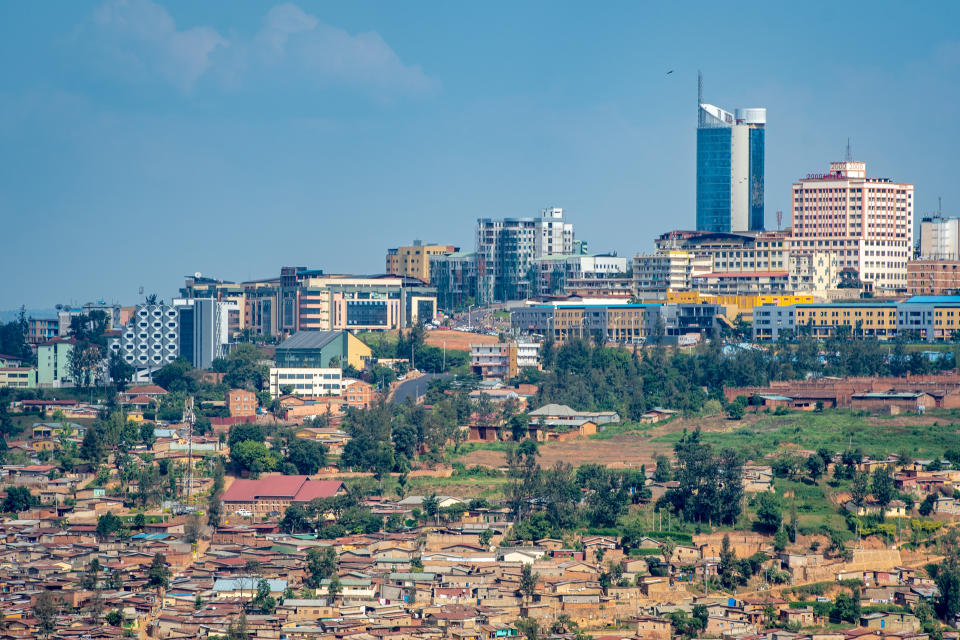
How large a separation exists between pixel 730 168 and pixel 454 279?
15173 millimetres

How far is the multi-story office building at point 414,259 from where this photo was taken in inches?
3725

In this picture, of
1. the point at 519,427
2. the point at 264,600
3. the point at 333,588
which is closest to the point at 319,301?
the point at 519,427

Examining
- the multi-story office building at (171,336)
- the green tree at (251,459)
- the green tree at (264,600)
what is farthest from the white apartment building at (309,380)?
the green tree at (264,600)

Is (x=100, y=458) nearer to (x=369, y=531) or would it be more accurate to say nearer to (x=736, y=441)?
(x=369, y=531)

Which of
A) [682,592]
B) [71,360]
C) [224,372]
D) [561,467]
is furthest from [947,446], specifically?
[71,360]

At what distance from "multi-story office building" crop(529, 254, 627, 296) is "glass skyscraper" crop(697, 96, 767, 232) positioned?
23.2ft

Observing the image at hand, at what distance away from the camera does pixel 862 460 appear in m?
51.5

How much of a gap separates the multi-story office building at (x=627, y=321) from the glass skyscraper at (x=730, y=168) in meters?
19.1

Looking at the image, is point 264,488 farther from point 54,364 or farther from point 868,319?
point 868,319

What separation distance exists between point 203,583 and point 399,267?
53816 mm

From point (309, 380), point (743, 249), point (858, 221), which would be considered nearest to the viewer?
point (309, 380)

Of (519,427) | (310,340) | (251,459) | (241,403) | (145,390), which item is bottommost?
(251,459)

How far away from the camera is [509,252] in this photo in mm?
91375

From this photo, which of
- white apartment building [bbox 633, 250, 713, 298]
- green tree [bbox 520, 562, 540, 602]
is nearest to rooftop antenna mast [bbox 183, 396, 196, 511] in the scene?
green tree [bbox 520, 562, 540, 602]
